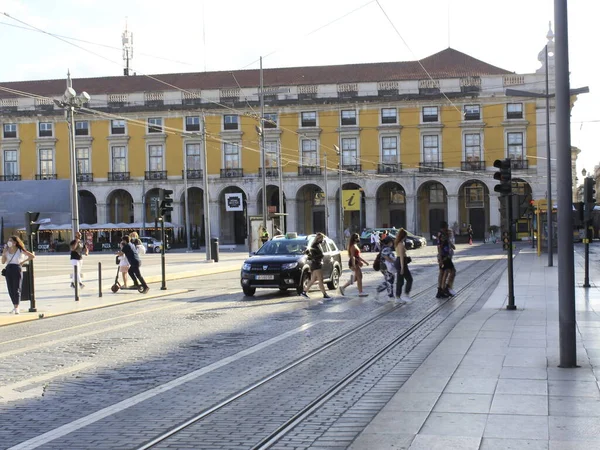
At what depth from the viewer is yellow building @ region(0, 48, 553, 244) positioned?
242 feet

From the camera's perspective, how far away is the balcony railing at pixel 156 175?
257 feet

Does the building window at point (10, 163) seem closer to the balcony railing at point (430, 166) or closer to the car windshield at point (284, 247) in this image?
the balcony railing at point (430, 166)

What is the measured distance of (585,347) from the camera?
37.3 feet

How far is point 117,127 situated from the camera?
260 feet

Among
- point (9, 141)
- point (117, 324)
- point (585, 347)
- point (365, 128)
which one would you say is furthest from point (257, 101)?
point (585, 347)

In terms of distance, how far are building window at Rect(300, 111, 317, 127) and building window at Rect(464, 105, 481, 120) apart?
13536mm

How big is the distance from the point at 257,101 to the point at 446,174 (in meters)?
18.2

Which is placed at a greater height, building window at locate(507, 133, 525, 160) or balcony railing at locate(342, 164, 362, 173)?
building window at locate(507, 133, 525, 160)

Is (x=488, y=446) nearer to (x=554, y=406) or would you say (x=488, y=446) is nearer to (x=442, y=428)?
(x=442, y=428)

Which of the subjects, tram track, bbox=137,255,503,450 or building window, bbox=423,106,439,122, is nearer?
tram track, bbox=137,255,503,450

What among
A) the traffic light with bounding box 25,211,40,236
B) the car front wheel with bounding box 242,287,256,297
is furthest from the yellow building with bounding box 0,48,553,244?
the traffic light with bounding box 25,211,40,236

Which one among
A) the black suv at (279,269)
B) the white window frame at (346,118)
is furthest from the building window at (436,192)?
the black suv at (279,269)

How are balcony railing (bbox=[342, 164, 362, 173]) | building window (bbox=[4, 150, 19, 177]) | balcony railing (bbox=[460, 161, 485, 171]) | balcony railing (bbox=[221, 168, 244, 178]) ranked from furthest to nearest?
building window (bbox=[4, 150, 19, 177]), balcony railing (bbox=[221, 168, 244, 178]), balcony railing (bbox=[342, 164, 362, 173]), balcony railing (bbox=[460, 161, 485, 171])

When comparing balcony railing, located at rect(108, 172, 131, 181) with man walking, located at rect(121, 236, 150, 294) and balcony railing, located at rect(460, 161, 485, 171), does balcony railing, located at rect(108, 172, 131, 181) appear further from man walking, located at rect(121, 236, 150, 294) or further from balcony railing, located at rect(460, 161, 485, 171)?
man walking, located at rect(121, 236, 150, 294)
